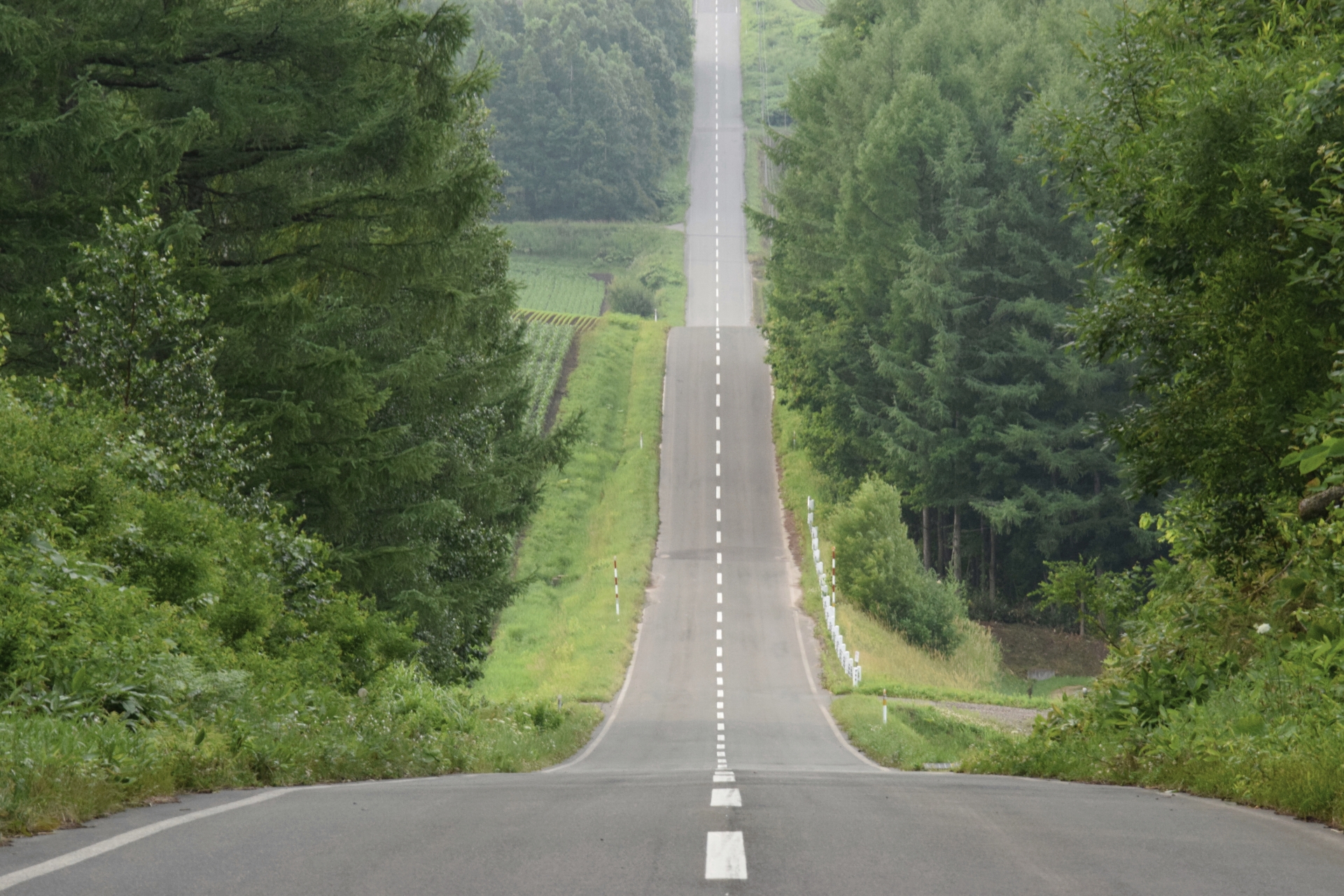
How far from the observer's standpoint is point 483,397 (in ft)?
77.0

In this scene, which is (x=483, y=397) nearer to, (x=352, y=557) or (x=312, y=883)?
(x=352, y=557)

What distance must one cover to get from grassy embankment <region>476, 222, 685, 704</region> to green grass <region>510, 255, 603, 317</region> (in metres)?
Answer: 6.50

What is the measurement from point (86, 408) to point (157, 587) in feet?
7.39

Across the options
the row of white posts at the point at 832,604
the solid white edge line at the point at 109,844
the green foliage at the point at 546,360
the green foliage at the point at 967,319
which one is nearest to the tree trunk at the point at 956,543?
the green foliage at the point at 967,319

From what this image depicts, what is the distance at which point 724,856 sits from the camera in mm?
5273

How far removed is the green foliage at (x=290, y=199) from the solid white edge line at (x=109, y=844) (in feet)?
25.4

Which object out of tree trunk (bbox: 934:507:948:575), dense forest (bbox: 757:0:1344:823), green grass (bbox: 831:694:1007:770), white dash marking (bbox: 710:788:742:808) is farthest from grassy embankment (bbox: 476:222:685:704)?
white dash marking (bbox: 710:788:742:808)

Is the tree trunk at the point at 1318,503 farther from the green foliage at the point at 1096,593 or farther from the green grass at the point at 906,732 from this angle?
the green grass at the point at 906,732

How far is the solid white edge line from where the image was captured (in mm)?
4832

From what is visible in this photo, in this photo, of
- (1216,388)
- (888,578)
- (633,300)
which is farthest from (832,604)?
(633,300)

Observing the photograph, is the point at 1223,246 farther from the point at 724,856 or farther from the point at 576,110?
the point at 576,110

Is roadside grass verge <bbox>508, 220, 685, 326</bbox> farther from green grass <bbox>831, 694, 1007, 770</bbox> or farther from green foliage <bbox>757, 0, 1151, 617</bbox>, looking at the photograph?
green grass <bbox>831, 694, 1007, 770</bbox>

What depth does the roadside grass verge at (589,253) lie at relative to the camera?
91.1 metres

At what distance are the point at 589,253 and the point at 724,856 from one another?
96144 mm
